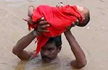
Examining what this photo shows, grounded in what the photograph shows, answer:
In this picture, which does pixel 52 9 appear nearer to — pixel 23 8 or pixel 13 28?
pixel 13 28

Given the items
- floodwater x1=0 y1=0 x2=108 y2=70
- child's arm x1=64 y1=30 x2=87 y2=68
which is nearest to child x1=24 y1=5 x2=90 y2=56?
child's arm x1=64 y1=30 x2=87 y2=68

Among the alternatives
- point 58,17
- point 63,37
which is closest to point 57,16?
point 58,17

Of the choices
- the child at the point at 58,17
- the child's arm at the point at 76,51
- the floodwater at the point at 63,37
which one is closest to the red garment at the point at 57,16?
the child at the point at 58,17

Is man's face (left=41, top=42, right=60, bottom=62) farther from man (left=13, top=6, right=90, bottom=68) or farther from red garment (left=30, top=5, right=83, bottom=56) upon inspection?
red garment (left=30, top=5, right=83, bottom=56)

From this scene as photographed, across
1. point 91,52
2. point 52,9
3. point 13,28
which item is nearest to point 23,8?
point 13,28

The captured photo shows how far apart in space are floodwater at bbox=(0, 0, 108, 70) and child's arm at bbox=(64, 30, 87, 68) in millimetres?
154

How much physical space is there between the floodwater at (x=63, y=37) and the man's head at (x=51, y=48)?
25cm

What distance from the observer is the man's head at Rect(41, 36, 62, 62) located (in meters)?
3.80

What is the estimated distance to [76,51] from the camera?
3.85 m

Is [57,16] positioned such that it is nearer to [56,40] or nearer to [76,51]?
[56,40]

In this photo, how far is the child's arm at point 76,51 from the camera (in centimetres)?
376

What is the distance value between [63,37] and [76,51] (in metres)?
0.74

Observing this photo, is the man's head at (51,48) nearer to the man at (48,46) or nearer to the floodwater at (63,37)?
the man at (48,46)

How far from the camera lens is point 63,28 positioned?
3580 mm
